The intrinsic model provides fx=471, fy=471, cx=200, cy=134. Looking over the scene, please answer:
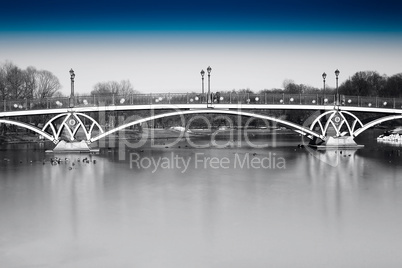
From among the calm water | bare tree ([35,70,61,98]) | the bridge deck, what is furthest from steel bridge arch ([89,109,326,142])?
bare tree ([35,70,61,98])

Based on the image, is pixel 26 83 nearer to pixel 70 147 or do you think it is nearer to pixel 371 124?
pixel 70 147

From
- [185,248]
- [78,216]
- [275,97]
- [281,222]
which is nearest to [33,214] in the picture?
[78,216]

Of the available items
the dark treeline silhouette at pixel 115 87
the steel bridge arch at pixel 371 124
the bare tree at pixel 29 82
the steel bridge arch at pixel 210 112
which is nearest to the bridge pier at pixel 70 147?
the steel bridge arch at pixel 210 112

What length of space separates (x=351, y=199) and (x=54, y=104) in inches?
1145

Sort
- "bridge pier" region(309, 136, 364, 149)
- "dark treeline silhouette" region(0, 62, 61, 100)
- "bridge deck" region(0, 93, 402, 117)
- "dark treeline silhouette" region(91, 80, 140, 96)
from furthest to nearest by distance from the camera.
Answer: "dark treeline silhouette" region(91, 80, 140, 96) < "dark treeline silhouette" region(0, 62, 61, 100) < "bridge pier" region(309, 136, 364, 149) < "bridge deck" region(0, 93, 402, 117)

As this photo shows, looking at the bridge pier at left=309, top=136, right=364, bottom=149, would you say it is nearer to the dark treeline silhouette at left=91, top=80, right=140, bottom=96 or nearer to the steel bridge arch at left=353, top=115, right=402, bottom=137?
the steel bridge arch at left=353, top=115, right=402, bottom=137

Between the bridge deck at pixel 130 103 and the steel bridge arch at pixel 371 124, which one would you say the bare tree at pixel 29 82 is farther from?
the steel bridge arch at pixel 371 124

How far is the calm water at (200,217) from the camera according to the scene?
11.7 metres

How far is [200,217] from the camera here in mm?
16016

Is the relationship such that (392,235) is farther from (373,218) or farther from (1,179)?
(1,179)

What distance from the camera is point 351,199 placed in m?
19.7

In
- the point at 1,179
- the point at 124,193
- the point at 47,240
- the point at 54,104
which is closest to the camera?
the point at 47,240

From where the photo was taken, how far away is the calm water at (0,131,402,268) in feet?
38.3

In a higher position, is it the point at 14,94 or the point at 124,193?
the point at 14,94
